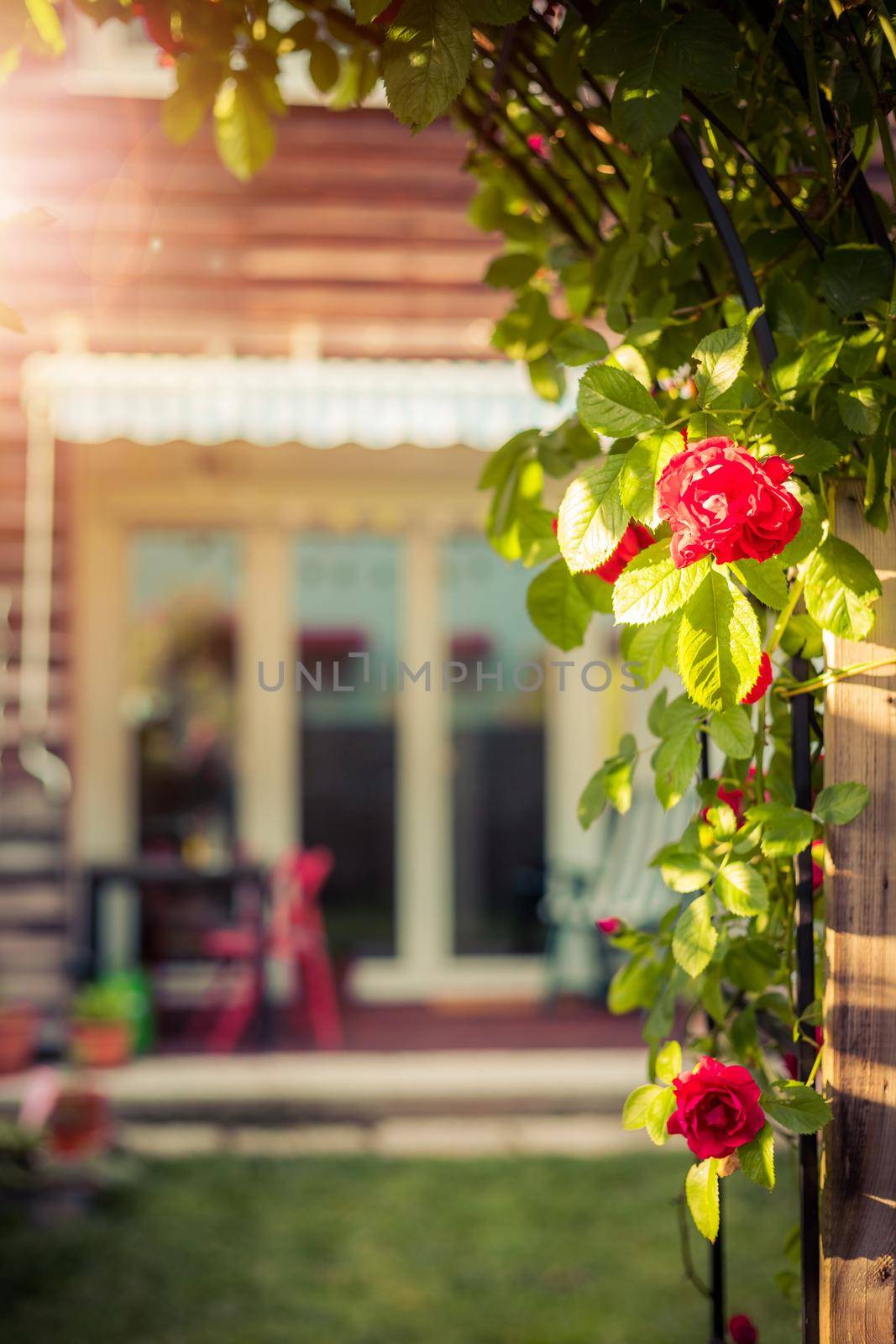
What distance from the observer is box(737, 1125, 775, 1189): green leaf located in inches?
32.0

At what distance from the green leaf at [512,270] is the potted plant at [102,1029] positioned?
3.78 meters

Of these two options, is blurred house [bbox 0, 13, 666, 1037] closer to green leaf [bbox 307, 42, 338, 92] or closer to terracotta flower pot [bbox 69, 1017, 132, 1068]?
terracotta flower pot [bbox 69, 1017, 132, 1068]

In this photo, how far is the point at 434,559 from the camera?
5.61 metres

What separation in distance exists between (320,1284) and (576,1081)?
149cm

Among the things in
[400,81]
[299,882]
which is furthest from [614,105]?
[299,882]

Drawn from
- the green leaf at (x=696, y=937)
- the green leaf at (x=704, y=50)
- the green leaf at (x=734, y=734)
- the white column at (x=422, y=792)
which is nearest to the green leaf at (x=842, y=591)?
the green leaf at (x=734, y=734)

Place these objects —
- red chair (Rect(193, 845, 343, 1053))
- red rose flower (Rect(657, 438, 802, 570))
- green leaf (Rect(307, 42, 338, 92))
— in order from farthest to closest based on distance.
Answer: red chair (Rect(193, 845, 343, 1053)), green leaf (Rect(307, 42, 338, 92)), red rose flower (Rect(657, 438, 802, 570))

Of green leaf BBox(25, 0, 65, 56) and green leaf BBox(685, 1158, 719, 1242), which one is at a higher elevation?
green leaf BBox(25, 0, 65, 56)

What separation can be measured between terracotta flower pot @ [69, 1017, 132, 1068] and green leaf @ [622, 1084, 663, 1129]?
384cm

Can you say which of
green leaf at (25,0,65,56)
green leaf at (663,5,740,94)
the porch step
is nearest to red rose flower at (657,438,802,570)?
green leaf at (663,5,740,94)

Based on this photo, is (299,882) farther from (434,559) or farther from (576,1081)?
(434,559)

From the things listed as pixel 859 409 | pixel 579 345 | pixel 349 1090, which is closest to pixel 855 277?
pixel 859 409

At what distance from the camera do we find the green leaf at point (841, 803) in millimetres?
874

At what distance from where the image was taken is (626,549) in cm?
86
